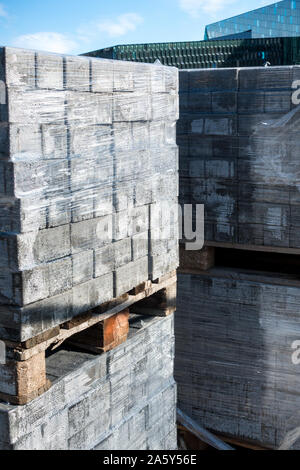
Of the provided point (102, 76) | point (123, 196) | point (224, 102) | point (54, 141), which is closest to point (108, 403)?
point (123, 196)

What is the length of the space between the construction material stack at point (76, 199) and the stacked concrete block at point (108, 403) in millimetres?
88

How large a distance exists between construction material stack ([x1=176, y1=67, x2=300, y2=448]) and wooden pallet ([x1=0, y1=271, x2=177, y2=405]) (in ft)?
2.95

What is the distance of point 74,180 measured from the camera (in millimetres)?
2545

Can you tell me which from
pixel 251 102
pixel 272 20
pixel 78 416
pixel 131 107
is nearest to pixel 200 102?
pixel 251 102

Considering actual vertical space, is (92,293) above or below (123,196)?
below

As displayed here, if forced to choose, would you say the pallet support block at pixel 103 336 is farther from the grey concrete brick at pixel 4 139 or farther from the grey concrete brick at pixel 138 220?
the grey concrete brick at pixel 4 139

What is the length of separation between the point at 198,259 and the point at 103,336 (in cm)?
158

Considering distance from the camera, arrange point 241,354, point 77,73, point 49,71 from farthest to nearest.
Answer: point 241,354, point 77,73, point 49,71

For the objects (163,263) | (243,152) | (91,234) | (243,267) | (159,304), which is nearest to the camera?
(91,234)

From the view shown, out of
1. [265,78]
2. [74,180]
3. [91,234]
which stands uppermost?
[265,78]

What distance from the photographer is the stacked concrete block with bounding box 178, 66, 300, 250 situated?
12.7 feet

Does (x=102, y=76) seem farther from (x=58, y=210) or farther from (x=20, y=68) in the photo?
(x=58, y=210)

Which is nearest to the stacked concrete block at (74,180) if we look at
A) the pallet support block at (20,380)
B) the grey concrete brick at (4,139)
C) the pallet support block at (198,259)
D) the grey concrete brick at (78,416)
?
the grey concrete brick at (4,139)

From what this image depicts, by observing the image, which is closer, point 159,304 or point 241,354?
point 159,304
